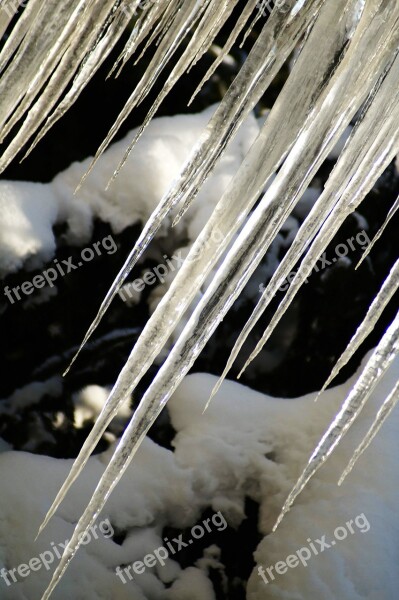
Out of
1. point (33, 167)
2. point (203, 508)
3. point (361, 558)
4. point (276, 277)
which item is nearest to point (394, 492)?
point (361, 558)

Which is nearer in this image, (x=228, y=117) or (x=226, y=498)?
(x=228, y=117)

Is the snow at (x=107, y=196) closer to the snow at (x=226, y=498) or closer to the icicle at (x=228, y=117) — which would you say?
the snow at (x=226, y=498)

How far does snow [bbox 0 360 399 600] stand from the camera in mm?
1498

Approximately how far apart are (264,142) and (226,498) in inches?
57.0

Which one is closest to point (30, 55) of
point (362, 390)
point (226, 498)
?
point (362, 390)

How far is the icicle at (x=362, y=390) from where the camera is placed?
0.39 metres

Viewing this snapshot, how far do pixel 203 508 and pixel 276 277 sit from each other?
138 centimetres

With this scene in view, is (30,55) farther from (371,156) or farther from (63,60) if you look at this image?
(371,156)

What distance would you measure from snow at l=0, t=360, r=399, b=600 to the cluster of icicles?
121cm

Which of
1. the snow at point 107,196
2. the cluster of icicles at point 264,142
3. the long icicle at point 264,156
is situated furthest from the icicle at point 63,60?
the snow at point 107,196

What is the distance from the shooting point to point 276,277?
391 millimetres

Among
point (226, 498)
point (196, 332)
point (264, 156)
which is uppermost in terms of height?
point (264, 156)

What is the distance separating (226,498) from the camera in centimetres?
166

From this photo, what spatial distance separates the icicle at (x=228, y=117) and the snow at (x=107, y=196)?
3.95ft
